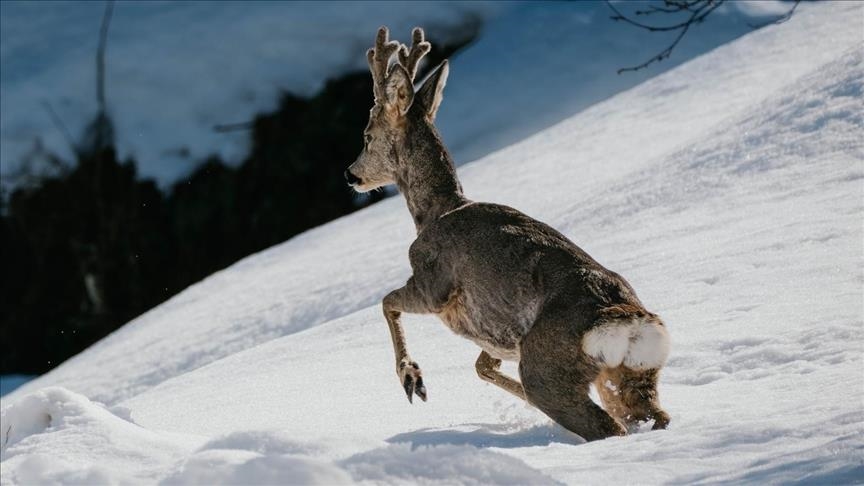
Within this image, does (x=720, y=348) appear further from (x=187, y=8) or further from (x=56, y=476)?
(x=187, y=8)

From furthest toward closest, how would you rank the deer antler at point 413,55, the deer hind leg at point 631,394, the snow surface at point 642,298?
the deer antler at point 413,55 → the deer hind leg at point 631,394 → the snow surface at point 642,298

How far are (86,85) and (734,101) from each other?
8.06 meters

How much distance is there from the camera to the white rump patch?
4.56 meters

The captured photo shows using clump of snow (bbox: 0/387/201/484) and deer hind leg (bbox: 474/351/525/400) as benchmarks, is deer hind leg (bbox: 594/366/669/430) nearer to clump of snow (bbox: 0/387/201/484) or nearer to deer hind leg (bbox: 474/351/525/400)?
Answer: deer hind leg (bbox: 474/351/525/400)

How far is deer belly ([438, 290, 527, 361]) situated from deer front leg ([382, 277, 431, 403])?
15cm

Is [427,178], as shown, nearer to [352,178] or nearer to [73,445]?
[352,178]

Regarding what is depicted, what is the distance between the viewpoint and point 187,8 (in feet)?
58.6

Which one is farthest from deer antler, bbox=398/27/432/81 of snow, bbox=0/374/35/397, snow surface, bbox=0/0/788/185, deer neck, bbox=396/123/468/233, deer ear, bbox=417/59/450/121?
snow, bbox=0/374/35/397

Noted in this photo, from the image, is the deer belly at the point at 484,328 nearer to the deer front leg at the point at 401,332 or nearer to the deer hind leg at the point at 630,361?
the deer front leg at the point at 401,332

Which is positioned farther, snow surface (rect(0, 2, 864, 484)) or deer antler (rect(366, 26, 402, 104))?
deer antler (rect(366, 26, 402, 104))

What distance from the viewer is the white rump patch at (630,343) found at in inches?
179


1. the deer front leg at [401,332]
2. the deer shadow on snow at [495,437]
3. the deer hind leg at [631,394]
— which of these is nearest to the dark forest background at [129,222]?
the deer front leg at [401,332]

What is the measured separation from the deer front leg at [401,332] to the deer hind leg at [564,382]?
0.78 meters

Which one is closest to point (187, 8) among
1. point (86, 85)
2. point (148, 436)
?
point (86, 85)
